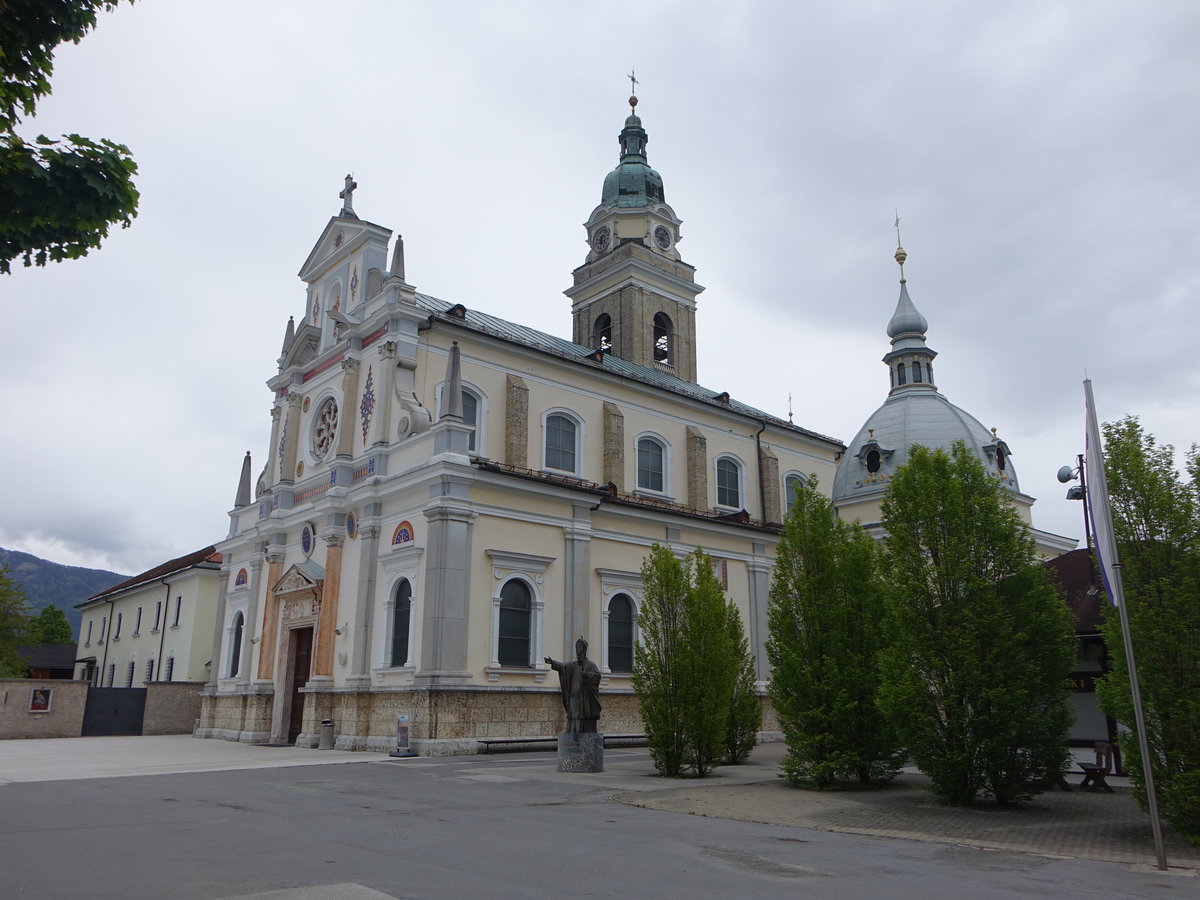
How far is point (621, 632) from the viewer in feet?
93.0

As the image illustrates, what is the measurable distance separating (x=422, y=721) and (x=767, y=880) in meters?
16.3

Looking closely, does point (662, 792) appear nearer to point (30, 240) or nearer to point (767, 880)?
point (767, 880)

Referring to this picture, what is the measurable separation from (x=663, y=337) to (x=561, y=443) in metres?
13.9

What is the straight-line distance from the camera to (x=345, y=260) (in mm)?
32062

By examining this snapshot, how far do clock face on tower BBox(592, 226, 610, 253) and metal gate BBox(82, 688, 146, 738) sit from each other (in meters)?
27.9

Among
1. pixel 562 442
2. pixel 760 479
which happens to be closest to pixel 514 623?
pixel 562 442

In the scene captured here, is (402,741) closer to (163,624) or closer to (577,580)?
(577,580)

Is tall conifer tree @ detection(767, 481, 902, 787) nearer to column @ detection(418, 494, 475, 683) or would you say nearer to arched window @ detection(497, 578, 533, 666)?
column @ detection(418, 494, 475, 683)

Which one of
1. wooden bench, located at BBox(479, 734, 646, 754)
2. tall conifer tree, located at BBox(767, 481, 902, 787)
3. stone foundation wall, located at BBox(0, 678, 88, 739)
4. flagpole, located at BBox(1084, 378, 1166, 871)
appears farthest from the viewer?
stone foundation wall, located at BBox(0, 678, 88, 739)

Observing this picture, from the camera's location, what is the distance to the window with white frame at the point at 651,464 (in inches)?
1296

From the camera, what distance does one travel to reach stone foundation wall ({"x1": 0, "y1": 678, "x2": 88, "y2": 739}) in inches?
1246

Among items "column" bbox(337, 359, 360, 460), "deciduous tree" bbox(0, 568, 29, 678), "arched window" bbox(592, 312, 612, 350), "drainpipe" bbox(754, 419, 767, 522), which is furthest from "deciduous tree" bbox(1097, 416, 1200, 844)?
"deciduous tree" bbox(0, 568, 29, 678)

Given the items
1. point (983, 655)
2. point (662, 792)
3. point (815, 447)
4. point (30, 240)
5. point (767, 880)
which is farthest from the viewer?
point (815, 447)

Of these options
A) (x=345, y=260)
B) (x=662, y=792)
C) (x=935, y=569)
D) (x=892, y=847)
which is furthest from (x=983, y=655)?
(x=345, y=260)
